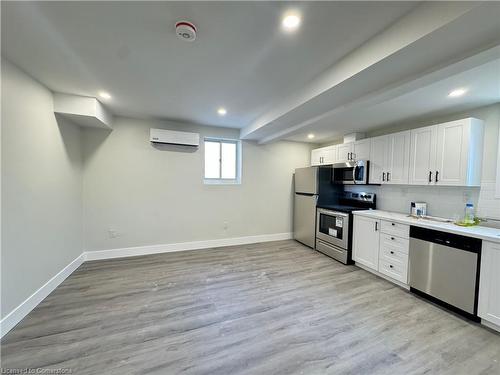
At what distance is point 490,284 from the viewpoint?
2.04 metres

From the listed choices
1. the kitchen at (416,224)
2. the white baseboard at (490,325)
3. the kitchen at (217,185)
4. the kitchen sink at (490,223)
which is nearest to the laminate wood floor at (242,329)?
the kitchen at (217,185)

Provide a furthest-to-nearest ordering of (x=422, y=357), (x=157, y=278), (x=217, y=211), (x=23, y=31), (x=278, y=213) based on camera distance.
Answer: (x=278, y=213) → (x=217, y=211) → (x=157, y=278) → (x=422, y=357) → (x=23, y=31)

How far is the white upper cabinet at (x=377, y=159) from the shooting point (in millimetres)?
3494

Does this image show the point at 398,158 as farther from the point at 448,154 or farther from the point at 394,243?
the point at 394,243

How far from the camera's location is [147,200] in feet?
13.0

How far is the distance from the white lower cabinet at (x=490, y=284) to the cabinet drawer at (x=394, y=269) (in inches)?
28.7

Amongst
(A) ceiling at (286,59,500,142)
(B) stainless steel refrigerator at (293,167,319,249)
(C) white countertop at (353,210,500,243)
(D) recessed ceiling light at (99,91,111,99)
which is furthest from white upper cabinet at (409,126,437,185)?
(D) recessed ceiling light at (99,91,111,99)

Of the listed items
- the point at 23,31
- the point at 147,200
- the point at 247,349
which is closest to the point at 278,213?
the point at 147,200

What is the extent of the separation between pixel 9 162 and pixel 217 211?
10.0 ft

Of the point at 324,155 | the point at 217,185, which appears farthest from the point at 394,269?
the point at 217,185

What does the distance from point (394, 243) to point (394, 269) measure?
361mm

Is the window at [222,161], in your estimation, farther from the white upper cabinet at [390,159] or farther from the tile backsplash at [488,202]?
the tile backsplash at [488,202]

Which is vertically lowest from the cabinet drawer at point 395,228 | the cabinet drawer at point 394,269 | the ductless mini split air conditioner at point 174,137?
the cabinet drawer at point 394,269

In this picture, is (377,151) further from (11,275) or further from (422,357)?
(11,275)
